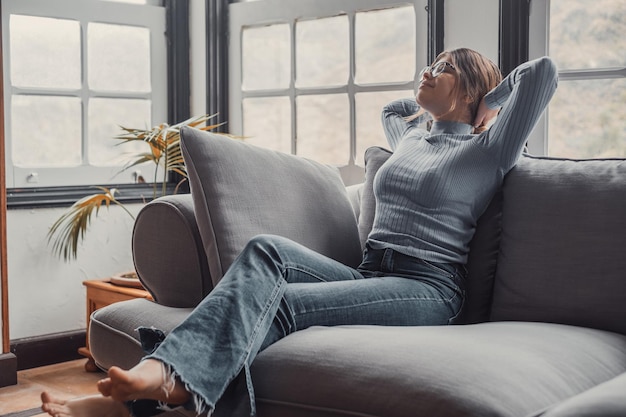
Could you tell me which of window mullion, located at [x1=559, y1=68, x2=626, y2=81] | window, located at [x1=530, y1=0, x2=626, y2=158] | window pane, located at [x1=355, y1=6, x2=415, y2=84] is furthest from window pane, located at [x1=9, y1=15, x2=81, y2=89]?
window mullion, located at [x1=559, y1=68, x2=626, y2=81]

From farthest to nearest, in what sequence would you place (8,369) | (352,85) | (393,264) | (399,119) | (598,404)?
(352,85)
(8,369)
(399,119)
(393,264)
(598,404)

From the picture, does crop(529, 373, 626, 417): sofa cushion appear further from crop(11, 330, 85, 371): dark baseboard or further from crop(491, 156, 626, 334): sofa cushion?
crop(11, 330, 85, 371): dark baseboard

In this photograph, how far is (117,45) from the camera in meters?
3.57

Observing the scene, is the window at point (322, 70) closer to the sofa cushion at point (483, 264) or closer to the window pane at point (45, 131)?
the window pane at point (45, 131)

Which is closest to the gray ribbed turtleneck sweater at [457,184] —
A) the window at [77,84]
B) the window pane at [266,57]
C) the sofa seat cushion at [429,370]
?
the sofa seat cushion at [429,370]

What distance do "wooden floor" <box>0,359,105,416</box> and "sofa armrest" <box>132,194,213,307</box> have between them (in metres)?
1.03

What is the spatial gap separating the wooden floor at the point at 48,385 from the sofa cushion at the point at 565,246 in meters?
1.70

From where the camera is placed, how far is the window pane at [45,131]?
3.29 m

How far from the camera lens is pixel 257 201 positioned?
207 cm

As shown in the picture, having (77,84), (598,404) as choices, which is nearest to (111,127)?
A: (77,84)

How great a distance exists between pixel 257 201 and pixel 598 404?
1.10m

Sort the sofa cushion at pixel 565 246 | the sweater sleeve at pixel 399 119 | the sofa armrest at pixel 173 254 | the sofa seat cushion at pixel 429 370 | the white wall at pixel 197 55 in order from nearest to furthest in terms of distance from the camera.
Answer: the sofa seat cushion at pixel 429 370 → the sofa cushion at pixel 565 246 → the sofa armrest at pixel 173 254 → the sweater sleeve at pixel 399 119 → the white wall at pixel 197 55

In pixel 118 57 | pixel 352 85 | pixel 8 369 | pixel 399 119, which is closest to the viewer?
pixel 399 119

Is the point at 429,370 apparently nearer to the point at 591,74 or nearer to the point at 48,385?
the point at 591,74
